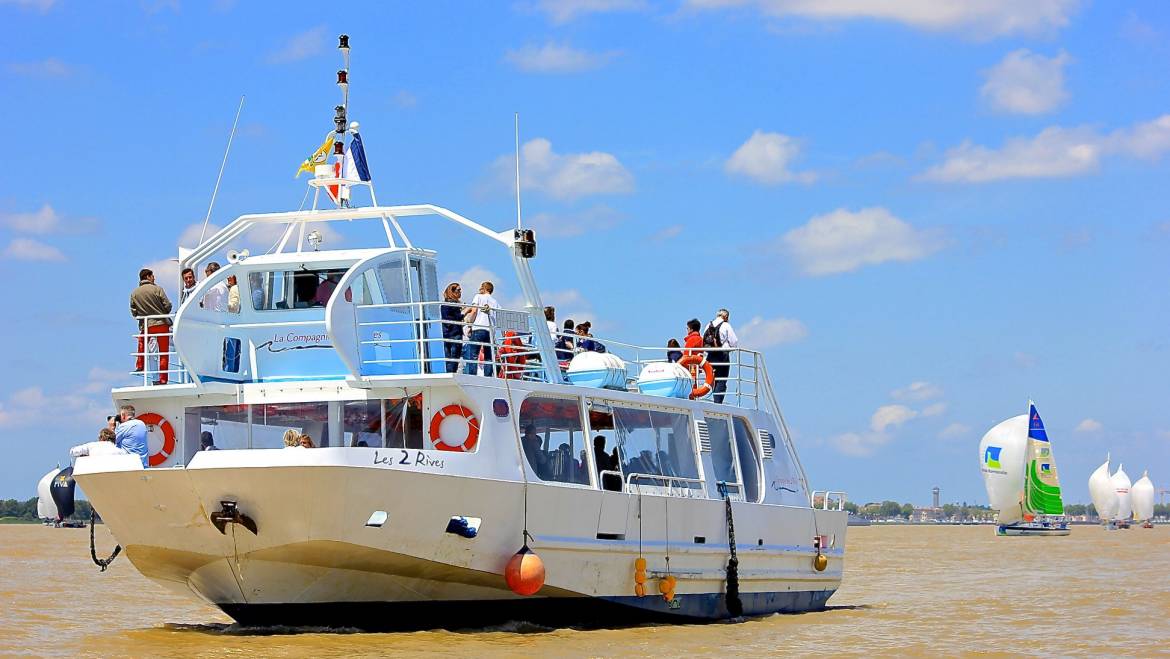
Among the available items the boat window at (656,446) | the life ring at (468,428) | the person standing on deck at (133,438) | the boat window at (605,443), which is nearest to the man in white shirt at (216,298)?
the person standing on deck at (133,438)

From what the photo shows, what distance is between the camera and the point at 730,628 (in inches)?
768

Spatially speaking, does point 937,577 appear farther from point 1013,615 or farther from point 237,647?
point 237,647

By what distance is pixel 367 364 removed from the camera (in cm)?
1744

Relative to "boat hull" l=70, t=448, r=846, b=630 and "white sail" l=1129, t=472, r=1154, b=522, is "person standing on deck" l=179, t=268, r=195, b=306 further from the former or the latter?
"white sail" l=1129, t=472, r=1154, b=522

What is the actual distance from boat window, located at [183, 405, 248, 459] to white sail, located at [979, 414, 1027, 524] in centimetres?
6708

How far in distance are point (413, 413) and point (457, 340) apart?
1.06 meters

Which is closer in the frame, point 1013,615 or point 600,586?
point 600,586

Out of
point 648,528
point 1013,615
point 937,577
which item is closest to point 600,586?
point 648,528

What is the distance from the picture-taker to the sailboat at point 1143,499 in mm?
109312

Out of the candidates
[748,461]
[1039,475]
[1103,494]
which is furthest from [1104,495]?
[748,461]

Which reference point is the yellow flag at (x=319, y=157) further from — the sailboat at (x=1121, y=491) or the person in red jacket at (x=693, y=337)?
the sailboat at (x=1121, y=491)

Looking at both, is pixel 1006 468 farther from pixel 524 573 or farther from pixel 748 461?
pixel 524 573

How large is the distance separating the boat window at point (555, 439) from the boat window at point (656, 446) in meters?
0.71

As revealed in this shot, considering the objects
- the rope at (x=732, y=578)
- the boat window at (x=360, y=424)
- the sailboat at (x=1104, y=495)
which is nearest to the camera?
the boat window at (x=360, y=424)
